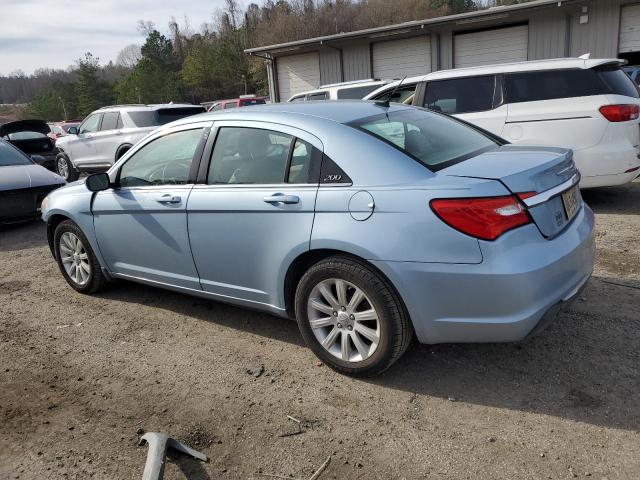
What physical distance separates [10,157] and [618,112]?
881cm

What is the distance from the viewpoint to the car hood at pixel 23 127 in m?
13.5

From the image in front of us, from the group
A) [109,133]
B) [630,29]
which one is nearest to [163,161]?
[109,133]

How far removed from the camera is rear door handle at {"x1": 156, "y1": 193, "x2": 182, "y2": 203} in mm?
3830

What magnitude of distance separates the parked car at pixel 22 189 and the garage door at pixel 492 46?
15168 millimetres

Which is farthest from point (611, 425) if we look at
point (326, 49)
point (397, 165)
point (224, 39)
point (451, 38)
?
point (224, 39)

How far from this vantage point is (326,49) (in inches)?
861

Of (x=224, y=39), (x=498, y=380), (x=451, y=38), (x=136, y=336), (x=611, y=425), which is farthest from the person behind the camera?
(x=224, y=39)

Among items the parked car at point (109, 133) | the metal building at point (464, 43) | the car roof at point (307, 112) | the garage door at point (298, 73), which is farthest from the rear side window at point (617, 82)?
the garage door at point (298, 73)

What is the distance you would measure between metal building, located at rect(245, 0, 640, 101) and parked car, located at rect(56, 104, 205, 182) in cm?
1028

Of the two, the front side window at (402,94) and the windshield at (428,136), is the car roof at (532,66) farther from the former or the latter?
the windshield at (428,136)

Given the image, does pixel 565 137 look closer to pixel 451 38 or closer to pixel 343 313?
pixel 343 313

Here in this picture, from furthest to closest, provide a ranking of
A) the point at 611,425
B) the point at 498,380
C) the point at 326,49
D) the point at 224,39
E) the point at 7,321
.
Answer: the point at 224,39 → the point at 326,49 → the point at 7,321 → the point at 498,380 → the point at 611,425

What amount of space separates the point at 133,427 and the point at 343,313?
Answer: 4.32 feet

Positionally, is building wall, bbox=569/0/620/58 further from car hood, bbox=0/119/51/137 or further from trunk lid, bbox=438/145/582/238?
trunk lid, bbox=438/145/582/238
